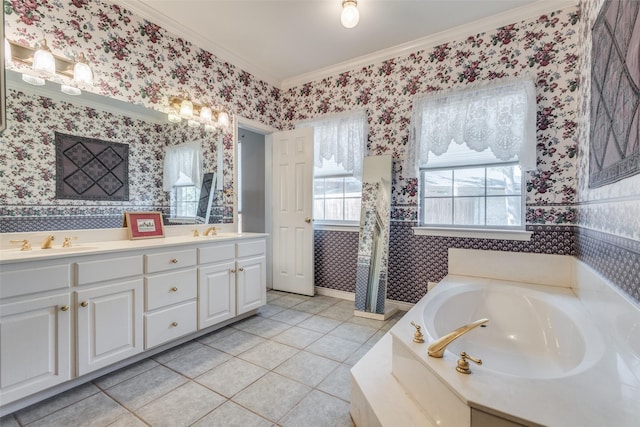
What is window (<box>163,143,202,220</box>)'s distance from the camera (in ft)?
8.75

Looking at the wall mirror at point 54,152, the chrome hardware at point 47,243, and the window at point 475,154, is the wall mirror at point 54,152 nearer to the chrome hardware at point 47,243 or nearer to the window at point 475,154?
the chrome hardware at point 47,243

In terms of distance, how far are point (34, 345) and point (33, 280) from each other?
1.14 ft

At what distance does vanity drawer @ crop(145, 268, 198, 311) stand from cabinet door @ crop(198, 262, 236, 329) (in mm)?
72

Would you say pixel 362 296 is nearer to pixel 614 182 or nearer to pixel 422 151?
pixel 422 151

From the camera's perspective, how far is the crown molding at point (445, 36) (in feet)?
7.96

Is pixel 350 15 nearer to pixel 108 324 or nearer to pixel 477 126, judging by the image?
pixel 477 126

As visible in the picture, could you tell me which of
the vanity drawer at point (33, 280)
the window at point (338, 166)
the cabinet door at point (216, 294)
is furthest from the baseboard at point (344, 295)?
the vanity drawer at point (33, 280)

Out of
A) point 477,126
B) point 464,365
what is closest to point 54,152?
point 464,365

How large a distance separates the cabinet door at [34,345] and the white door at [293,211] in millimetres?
2340

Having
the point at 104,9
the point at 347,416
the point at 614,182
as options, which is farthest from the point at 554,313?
the point at 104,9

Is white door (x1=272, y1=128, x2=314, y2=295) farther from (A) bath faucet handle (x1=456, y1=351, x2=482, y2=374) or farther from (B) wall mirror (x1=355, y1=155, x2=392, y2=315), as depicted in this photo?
(A) bath faucet handle (x1=456, y1=351, x2=482, y2=374)

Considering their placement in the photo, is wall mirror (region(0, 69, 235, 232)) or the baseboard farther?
the baseboard

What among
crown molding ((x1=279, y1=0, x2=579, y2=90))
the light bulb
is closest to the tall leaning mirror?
crown molding ((x1=279, y1=0, x2=579, y2=90))

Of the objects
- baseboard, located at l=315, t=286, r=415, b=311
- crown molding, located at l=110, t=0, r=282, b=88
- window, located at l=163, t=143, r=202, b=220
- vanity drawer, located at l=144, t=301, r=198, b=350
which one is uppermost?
crown molding, located at l=110, t=0, r=282, b=88
